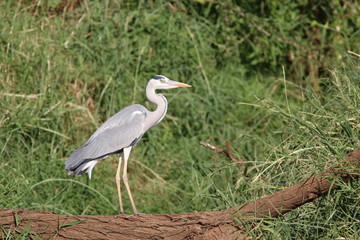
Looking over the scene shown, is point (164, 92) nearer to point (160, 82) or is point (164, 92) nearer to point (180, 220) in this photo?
point (160, 82)

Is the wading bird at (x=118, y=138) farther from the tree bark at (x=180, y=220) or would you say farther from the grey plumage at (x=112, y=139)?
the tree bark at (x=180, y=220)

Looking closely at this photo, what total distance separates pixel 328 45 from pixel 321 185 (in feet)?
13.8

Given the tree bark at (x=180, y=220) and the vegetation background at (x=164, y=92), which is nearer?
the tree bark at (x=180, y=220)

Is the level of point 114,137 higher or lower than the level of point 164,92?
higher

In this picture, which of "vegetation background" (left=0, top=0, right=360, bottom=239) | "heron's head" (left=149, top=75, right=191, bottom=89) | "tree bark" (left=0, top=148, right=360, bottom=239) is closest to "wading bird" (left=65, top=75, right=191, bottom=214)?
"heron's head" (left=149, top=75, right=191, bottom=89)

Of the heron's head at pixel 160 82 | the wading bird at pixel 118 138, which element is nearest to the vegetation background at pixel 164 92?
the wading bird at pixel 118 138

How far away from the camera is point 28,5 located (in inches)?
280

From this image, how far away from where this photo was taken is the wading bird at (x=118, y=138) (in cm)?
472

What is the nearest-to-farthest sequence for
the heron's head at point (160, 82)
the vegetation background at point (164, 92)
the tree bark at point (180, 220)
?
the tree bark at point (180, 220), the heron's head at point (160, 82), the vegetation background at point (164, 92)

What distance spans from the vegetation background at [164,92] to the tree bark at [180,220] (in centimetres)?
60

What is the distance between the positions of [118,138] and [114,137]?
37 mm

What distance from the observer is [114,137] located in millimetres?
4828

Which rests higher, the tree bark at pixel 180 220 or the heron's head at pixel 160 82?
the heron's head at pixel 160 82

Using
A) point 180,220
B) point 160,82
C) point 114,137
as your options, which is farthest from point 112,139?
point 180,220
